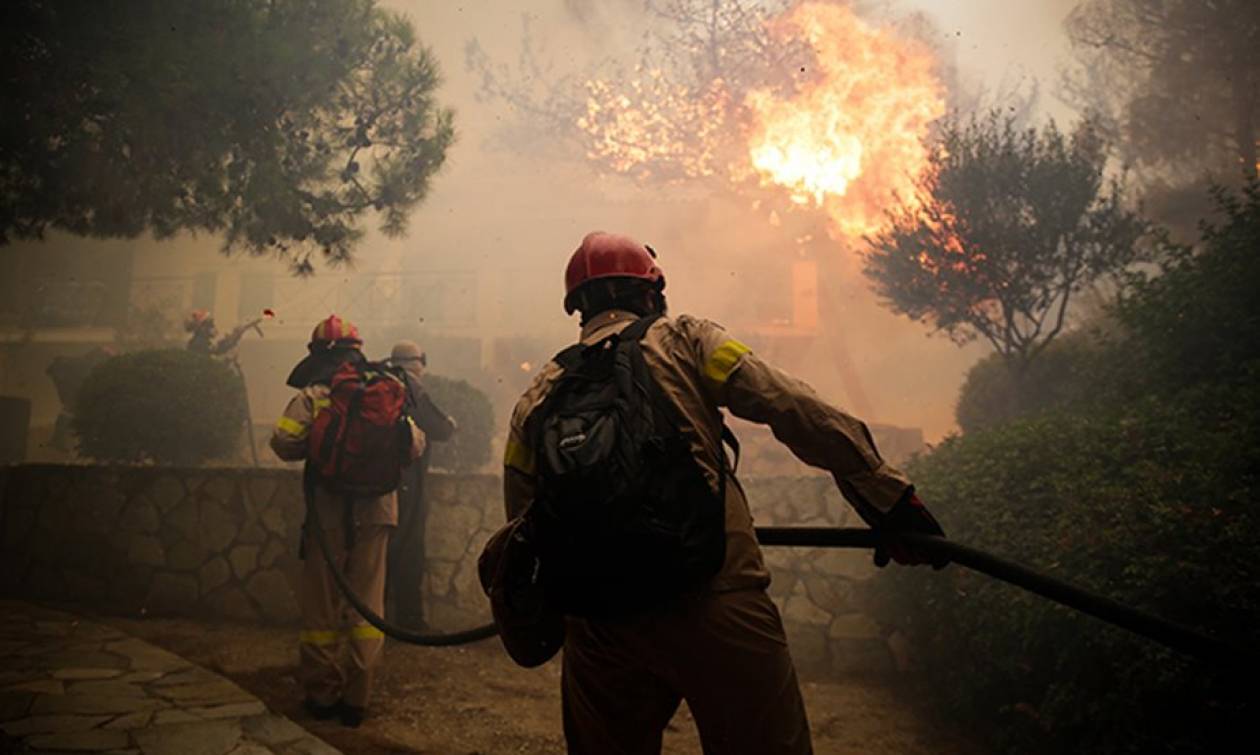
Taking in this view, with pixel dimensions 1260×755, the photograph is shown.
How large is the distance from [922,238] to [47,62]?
932cm

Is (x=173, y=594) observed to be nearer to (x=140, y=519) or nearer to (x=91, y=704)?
(x=140, y=519)

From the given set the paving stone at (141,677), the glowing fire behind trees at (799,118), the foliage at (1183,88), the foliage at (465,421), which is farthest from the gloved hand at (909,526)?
the glowing fire behind trees at (799,118)

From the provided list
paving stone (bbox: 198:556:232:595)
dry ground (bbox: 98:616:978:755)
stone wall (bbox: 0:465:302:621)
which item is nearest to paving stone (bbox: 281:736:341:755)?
dry ground (bbox: 98:616:978:755)

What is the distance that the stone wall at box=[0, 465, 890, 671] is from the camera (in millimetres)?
6520

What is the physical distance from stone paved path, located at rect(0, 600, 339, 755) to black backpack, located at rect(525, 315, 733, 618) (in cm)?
248

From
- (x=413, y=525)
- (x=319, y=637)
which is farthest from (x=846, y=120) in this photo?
(x=319, y=637)

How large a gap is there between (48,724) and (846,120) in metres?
17.8

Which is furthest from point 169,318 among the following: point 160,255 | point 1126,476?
point 1126,476

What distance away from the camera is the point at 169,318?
78.0 feet

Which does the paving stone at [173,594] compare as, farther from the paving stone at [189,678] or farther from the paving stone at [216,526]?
the paving stone at [189,678]

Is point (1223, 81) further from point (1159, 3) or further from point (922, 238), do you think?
point (922, 238)

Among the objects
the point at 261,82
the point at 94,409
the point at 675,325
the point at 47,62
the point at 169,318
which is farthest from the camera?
the point at 169,318

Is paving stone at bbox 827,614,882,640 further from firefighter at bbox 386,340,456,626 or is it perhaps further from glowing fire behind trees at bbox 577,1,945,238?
glowing fire behind trees at bbox 577,1,945,238

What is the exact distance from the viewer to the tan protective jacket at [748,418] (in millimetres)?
1932
